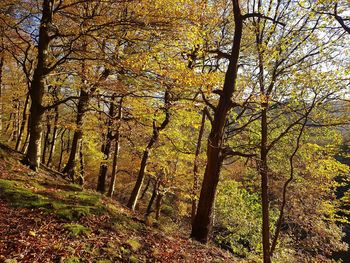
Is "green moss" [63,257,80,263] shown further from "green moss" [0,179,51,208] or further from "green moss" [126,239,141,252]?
"green moss" [0,179,51,208]

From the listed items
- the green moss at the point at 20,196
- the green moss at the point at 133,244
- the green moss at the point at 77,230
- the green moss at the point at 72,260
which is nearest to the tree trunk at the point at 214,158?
the green moss at the point at 133,244

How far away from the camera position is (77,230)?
509 cm

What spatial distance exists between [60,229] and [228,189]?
571 inches

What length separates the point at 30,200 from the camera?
5.82m

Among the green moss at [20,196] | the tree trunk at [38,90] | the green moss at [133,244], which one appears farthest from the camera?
the tree trunk at [38,90]

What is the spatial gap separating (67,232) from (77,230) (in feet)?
0.68

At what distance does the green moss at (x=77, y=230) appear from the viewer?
16.4 feet

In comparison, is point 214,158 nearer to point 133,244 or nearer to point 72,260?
point 133,244

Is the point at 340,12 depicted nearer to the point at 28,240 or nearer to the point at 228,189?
the point at 28,240

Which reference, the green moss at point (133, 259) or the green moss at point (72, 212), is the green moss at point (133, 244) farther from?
the green moss at point (72, 212)

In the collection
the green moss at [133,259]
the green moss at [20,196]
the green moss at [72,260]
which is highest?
the green moss at [20,196]

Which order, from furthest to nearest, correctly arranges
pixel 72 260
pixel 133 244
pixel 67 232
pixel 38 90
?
pixel 38 90 < pixel 133 244 < pixel 67 232 < pixel 72 260

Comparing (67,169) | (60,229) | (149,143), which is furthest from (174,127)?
(60,229)

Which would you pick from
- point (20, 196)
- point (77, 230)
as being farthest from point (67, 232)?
point (20, 196)
